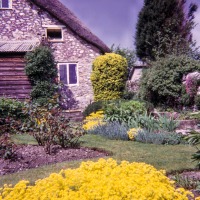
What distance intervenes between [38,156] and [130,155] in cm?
213

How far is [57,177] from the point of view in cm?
329

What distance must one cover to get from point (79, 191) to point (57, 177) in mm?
371

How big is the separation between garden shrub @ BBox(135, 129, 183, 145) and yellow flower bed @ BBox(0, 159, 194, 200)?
211 inches

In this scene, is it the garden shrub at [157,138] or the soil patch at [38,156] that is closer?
the soil patch at [38,156]

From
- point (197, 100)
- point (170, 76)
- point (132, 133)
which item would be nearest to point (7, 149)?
point (132, 133)

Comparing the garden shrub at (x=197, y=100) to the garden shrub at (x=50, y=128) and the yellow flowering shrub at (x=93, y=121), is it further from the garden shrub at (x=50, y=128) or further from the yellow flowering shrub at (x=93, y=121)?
the garden shrub at (x=50, y=128)

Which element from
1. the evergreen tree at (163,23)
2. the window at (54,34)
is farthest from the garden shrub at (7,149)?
the evergreen tree at (163,23)

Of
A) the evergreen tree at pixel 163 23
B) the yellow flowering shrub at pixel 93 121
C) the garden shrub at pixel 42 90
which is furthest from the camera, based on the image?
the evergreen tree at pixel 163 23

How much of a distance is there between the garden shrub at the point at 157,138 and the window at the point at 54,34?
35.7 feet

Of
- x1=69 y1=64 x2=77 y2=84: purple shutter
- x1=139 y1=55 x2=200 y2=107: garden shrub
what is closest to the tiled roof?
x1=69 y1=64 x2=77 y2=84: purple shutter

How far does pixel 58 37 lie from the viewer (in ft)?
60.6

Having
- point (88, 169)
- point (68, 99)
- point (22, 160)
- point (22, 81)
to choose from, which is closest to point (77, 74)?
point (68, 99)

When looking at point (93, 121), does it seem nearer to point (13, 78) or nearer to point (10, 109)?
Answer: point (10, 109)

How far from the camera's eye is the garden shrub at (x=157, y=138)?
349 inches
